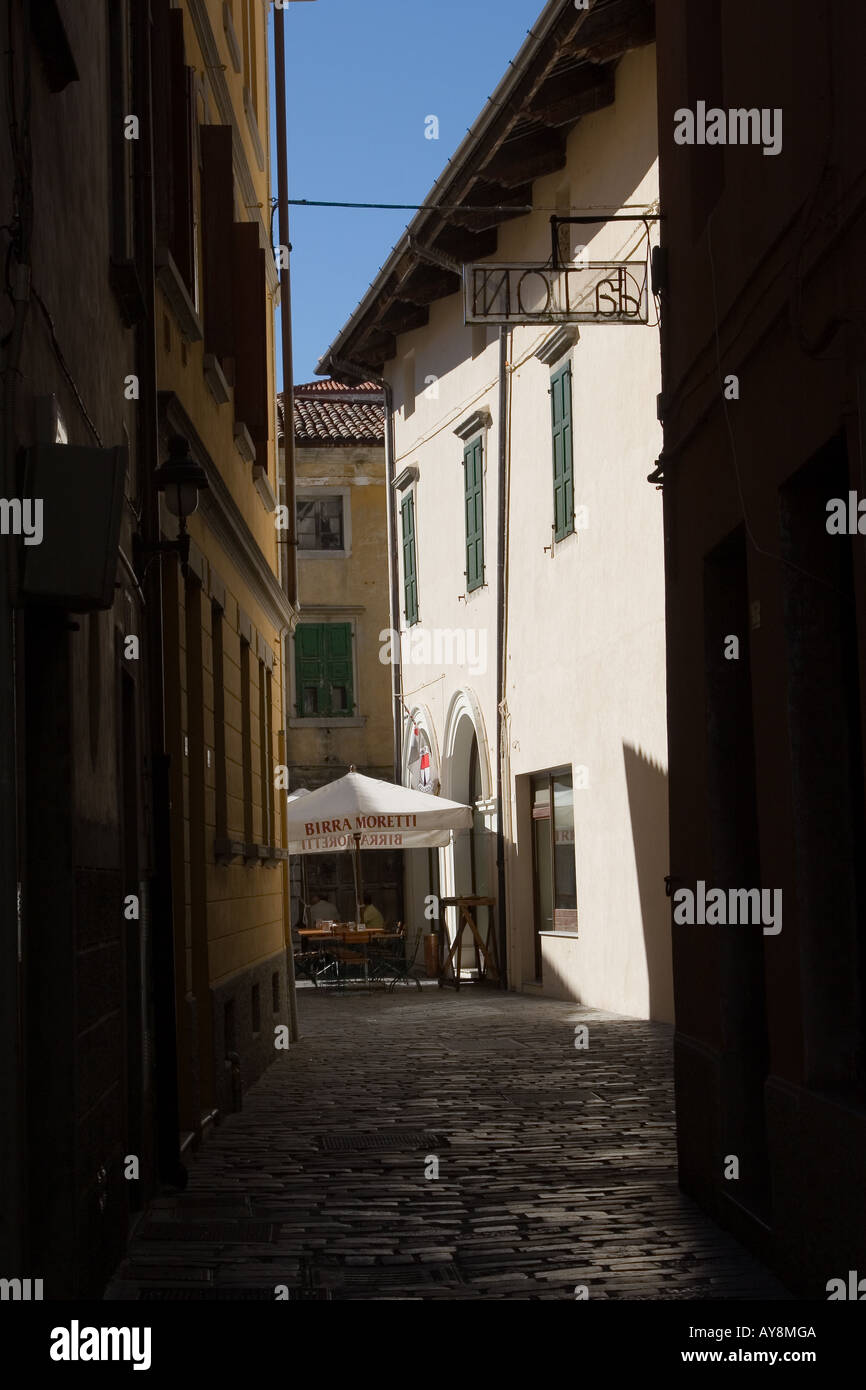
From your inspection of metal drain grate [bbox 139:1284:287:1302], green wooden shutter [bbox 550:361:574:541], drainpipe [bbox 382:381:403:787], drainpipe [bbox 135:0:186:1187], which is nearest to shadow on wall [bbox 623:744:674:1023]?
green wooden shutter [bbox 550:361:574:541]

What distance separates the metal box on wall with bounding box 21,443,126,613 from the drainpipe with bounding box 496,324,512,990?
18.4m

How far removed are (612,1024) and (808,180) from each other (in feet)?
41.5

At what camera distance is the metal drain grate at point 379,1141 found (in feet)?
34.4

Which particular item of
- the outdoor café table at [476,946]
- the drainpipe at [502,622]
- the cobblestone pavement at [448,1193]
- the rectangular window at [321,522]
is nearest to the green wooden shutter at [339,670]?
the rectangular window at [321,522]

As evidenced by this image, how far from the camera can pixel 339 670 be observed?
34.6m

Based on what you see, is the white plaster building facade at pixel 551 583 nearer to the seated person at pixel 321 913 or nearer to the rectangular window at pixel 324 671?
the seated person at pixel 321 913

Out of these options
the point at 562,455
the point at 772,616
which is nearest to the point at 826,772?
the point at 772,616

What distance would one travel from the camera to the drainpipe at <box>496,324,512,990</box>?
24.2 meters

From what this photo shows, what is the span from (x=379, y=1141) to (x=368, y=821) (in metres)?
13.2

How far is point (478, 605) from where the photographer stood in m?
25.9

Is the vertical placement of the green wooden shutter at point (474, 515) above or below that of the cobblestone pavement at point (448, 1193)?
above

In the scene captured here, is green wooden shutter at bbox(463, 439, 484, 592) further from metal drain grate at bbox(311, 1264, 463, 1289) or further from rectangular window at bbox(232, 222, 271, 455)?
metal drain grate at bbox(311, 1264, 463, 1289)

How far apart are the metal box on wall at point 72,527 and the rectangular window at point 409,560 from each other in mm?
23808
